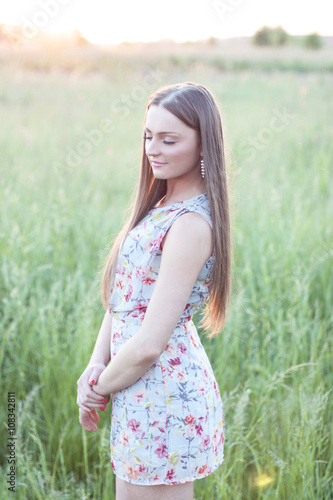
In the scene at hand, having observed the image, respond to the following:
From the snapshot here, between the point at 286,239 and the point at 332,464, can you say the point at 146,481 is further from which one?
the point at 286,239

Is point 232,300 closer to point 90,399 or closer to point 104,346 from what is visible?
point 104,346

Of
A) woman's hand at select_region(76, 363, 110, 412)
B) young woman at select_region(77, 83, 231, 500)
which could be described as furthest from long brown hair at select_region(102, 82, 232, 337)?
woman's hand at select_region(76, 363, 110, 412)

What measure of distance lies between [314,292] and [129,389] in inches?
81.6

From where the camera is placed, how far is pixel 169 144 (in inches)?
47.8

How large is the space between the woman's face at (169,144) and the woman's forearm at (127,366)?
1.42 ft

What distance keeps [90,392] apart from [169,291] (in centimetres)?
40

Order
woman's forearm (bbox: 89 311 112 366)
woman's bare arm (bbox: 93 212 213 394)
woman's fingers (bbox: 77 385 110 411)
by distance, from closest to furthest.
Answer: woman's bare arm (bbox: 93 212 213 394) → woman's fingers (bbox: 77 385 110 411) → woman's forearm (bbox: 89 311 112 366)

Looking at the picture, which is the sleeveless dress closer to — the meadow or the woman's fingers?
Result: the woman's fingers

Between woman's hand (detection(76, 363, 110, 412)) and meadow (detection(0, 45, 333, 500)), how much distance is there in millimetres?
427

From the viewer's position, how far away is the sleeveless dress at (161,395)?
119cm

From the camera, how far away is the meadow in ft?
6.05

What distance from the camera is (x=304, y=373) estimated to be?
225 cm

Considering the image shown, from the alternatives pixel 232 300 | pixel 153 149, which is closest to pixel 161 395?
pixel 153 149

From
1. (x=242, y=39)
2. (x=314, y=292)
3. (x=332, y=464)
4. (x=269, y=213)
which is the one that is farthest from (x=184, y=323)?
(x=242, y=39)
